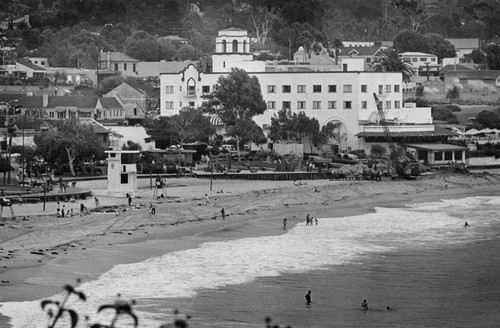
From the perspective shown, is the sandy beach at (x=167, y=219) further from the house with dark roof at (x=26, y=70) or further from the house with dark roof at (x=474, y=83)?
the house with dark roof at (x=26, y=70)

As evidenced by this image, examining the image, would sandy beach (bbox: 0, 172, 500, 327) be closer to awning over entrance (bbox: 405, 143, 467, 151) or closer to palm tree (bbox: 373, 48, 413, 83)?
awning over entrance (bbox: 405, 143, 467, 151)

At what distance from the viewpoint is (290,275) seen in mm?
45594

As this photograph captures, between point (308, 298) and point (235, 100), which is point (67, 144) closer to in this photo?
point (235, 100)

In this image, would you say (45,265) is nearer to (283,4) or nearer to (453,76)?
(453,76)

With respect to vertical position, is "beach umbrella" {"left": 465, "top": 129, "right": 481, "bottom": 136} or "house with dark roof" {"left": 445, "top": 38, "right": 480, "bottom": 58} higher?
"house with dark roof" {"left": 445, "top": 38, "right": 480, "bottom": 58}

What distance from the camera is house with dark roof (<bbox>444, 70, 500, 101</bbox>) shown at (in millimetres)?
128375

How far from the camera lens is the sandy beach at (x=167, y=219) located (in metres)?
46.6

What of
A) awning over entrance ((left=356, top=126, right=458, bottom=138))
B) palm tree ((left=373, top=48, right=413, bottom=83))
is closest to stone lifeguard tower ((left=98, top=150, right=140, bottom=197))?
awning over entrance ((left=356, top=126, right=458, bottom=138))

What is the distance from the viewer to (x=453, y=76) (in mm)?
128500

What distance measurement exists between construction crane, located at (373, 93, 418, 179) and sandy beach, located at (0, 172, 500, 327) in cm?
114

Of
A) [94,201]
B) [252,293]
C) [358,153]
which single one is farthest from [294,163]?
[252,293]

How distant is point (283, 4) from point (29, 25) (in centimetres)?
2609

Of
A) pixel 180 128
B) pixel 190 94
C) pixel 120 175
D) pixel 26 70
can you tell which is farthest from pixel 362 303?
pixel 26 70

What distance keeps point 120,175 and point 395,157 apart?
21.9 m
